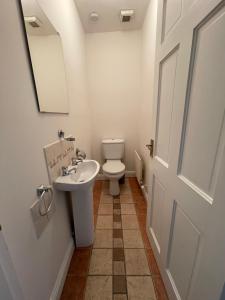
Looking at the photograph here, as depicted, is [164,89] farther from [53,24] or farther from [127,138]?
[127,138]

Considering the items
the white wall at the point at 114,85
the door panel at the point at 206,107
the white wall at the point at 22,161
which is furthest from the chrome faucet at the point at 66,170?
the white wall at the point at 114,85

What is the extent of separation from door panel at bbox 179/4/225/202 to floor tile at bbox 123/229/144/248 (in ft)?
3.60

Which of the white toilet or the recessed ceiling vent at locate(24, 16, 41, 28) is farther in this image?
the white toilet

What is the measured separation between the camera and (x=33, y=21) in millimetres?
840

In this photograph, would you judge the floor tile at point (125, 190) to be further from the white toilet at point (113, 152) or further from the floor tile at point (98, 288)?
the floor tile at point (98, 288)

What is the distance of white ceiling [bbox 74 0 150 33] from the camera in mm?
1689

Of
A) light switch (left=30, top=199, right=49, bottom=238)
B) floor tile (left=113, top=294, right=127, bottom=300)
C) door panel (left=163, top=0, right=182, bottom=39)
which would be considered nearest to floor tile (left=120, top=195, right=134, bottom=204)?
floor tile (left=113, top=294, right=127, bottom=300)

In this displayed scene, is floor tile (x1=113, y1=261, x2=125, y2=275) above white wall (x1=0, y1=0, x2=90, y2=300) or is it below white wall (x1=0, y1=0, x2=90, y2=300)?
below

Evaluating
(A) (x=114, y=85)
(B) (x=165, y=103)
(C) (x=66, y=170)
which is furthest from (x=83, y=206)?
(A) (x=114, y=85)

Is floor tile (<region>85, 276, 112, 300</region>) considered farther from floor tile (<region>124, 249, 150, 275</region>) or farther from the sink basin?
the sink basin

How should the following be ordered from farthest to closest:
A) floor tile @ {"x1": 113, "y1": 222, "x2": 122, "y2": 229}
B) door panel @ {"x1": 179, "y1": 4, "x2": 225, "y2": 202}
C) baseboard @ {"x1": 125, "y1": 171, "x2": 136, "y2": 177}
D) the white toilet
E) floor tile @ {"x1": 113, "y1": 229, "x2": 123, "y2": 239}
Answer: baseboard @ {"x1": 125, "y1": 171, "x2": 136, "y2": 177}, the white toilet, floor tile @ {"x1": 113, "y1": 222, "x2": 122, "y2": 229}, floor tile @ {"x1": 113, "y1": 229, "x2": 123, "y2": 239}, door panel @ {"x1": 179, "y1": 4, "x2": 225, "y2": 202}

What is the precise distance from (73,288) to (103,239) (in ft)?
1.59

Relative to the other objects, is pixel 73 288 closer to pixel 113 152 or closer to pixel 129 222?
pixel 129 222

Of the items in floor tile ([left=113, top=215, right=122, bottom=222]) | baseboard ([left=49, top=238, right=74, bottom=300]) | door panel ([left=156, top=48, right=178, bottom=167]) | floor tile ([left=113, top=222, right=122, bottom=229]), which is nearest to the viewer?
door panel ([left=156, top=48, right=178, bottom=167])
